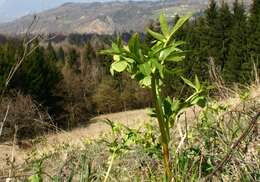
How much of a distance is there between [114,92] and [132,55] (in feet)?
208

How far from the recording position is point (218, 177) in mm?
2291

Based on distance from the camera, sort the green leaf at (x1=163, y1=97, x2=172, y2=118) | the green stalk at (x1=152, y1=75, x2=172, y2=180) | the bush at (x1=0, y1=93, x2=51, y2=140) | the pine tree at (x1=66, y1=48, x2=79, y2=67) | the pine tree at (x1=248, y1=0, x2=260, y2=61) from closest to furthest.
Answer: the green stalk at (x1=152, y1=75, x2=172, y2=180), the green leaf at (x1=163, y1=97, x2=172, y2=118), the bush at (x1=0, y1=93, x2=51, y2=140), the pine tree at (x1=248, y1=0, x2=260, y2=61), the pine tree at (x1=66, y1=48, x2=79, y2=67)

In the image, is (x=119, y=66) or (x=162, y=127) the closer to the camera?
(x=119, y=66)

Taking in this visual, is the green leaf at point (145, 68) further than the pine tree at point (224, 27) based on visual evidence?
No

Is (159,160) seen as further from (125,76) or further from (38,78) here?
(38,78)

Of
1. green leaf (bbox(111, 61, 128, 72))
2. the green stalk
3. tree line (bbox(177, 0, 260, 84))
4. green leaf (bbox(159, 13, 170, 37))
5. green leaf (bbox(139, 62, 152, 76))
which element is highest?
green leaf (bbox(159, 13, 170, 37))

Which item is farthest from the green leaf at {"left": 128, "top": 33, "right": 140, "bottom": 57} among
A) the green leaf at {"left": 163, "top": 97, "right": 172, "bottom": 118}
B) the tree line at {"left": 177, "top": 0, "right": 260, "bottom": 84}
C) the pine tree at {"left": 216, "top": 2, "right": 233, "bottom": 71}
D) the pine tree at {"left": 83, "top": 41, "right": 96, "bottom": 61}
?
the pine tree at {"left": 83, "top": 41, "right": 96, "bottom": 61}

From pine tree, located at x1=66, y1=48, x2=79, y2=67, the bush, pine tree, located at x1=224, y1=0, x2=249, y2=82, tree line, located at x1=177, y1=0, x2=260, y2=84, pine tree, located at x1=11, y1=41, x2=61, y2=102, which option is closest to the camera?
the bush

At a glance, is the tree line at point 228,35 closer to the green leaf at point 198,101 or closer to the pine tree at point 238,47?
the pine tree at point 238,47

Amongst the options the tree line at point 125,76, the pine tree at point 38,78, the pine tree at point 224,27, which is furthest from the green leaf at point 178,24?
the pine tree at point 224,27

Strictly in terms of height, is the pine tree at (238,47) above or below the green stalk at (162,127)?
below

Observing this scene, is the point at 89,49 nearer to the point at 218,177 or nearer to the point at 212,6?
the point at 212,6

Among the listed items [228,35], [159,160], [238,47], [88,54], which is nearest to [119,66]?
[159,160]

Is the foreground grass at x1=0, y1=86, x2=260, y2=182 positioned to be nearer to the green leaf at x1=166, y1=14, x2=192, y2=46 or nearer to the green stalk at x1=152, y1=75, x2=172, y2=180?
the green stalk at x1=152, y1=75, x2=172, y2=180
